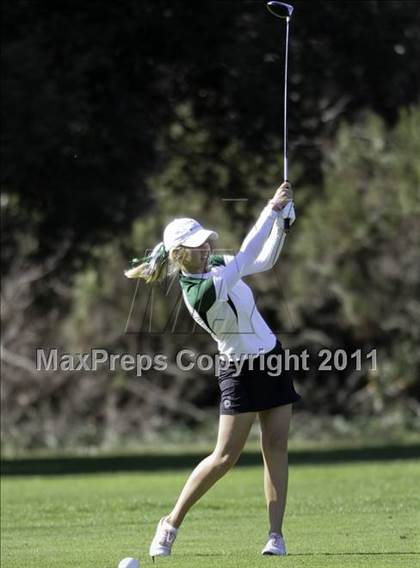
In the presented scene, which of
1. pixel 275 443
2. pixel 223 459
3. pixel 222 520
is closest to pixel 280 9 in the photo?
pixel 275 443

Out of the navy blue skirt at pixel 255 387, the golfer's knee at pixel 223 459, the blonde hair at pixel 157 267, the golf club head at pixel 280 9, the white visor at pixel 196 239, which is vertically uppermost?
the golf club head at pixel 280 9

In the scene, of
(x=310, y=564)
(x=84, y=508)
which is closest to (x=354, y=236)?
(x=84, y=508)

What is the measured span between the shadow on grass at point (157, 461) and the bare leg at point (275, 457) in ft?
38.0

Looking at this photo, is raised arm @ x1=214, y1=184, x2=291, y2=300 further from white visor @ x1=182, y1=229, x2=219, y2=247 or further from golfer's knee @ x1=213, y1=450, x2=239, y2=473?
golfer's knee @ x1=213, y1=450, x2=239, y2=473

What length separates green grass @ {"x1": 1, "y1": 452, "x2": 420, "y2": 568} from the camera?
9.27 meters

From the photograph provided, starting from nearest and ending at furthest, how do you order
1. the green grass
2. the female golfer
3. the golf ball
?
the golf ball
the female golfer
the green grass

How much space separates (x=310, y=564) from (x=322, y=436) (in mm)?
25960

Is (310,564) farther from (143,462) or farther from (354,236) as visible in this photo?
(354,236)

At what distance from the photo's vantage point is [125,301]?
3650cm

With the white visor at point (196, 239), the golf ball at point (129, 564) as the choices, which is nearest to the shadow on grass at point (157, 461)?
the white visor at point (196, 239)

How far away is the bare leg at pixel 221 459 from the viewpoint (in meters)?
9.06

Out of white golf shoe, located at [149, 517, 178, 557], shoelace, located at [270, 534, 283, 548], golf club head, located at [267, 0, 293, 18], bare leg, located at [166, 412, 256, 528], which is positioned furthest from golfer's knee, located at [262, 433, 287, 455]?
golf club head, located at [267, 0, 293, 18]

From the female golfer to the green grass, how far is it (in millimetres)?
467

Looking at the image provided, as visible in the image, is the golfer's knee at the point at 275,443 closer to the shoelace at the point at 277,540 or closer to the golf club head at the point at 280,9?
the shoelace at the point at 277,540
